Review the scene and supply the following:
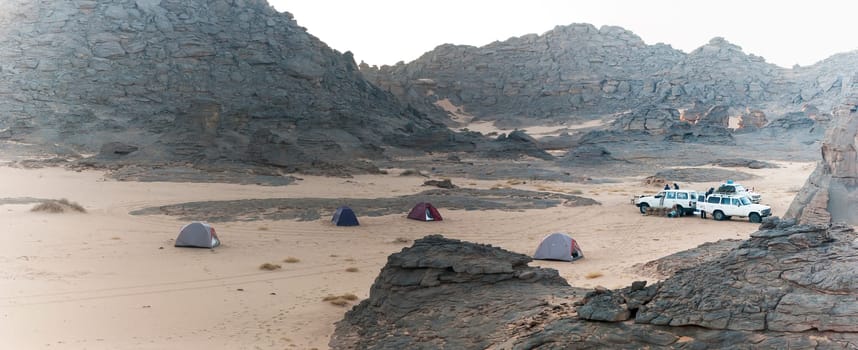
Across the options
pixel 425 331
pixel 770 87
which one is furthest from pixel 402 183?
pixel 770 87

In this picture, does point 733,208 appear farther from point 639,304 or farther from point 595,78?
point 595,78

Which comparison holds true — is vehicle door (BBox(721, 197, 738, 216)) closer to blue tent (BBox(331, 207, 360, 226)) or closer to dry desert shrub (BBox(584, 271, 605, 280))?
dry desert shrub (BBox(584, 271, 605, 280))

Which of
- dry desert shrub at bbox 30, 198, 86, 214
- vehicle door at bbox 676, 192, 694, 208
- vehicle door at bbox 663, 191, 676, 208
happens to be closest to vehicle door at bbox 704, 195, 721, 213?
vehicle door at bbox 676, 192, 694, 208

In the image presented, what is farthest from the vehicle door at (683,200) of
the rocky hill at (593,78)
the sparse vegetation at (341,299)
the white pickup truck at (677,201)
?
the rocky hill at (593,78)

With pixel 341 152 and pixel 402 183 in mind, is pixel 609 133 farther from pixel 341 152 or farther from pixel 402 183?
pixel 402 183

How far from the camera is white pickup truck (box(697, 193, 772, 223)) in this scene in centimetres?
2595

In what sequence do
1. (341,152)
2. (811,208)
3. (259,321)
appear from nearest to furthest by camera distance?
(259,321) → (811,208) → (341,152)

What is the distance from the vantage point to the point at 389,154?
65750 mm

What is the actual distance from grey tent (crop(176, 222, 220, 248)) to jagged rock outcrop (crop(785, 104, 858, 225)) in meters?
16.0

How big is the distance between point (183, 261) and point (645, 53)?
412 ft

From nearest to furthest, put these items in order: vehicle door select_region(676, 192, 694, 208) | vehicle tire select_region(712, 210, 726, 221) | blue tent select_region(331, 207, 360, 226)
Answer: blue tent select_region(331, 207, 360, 226)
vehicle tire select_region(712, 210, 726, 221)
vehicle door select_region(676, 192, 694, 208)

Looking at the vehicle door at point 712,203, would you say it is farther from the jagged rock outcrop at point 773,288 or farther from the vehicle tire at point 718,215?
the jagged rock outcrop at point 773,288

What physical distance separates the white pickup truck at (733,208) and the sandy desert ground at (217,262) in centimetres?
53

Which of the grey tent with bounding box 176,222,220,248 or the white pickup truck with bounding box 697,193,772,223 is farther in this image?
the white pickup truck with bounding box 697,193,772,223
